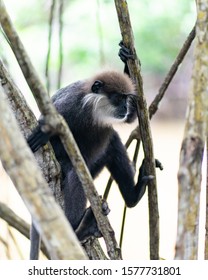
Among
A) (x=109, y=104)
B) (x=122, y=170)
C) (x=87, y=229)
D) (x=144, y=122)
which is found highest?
(x=109, y=104)

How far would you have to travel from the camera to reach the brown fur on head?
3918mm

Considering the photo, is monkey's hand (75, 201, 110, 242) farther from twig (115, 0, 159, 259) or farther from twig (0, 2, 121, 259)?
twig (0, 2, 121, 259)

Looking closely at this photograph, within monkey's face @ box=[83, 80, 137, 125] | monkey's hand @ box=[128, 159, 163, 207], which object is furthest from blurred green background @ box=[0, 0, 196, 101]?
monkey's hand @ box=[128, 159, 163, 207]

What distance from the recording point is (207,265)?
2338 millimetres

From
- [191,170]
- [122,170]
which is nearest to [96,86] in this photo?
[122,170]

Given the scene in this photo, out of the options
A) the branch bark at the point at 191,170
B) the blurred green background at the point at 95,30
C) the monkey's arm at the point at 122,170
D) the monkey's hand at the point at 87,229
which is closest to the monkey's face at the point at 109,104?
the monkey's arm at the point at 122,170

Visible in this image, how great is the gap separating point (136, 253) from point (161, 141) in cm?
588

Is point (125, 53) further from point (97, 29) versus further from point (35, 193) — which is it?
point (97, 29)

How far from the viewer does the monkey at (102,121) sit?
3.91m

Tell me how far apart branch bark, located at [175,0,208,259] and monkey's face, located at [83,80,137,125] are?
2.11 m

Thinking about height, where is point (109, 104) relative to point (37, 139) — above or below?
above

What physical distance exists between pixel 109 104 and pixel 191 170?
7.75 feet

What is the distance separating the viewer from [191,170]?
5.90ft

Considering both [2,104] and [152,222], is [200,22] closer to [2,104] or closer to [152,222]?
[2,104]
